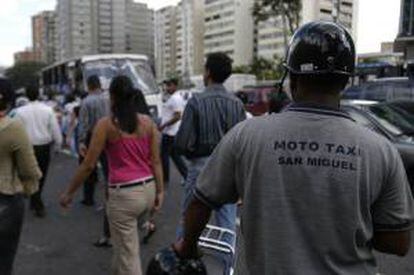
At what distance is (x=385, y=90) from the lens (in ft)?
47.1

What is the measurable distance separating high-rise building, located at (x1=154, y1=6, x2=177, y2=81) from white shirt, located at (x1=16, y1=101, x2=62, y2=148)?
159m

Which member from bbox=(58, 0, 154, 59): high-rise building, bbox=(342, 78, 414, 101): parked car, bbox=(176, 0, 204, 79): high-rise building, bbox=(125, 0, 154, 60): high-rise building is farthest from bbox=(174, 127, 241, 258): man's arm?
bbox=(176, 0, 204, 79): high-rise building

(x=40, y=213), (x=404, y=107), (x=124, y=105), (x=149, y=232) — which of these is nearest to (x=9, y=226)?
(x=124, y=105)

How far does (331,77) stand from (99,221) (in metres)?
6.27

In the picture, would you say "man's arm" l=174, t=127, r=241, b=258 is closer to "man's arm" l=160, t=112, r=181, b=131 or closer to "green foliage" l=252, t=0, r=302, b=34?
"man's arm" l=160, t=112, r=181, b=131

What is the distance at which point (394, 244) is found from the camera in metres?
2.00

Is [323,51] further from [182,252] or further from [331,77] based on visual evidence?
[182,252]

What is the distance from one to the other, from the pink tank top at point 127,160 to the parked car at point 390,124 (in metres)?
4.24

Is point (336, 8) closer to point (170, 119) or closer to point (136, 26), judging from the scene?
point (170, 119)

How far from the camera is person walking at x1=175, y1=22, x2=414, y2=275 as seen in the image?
1901 mm

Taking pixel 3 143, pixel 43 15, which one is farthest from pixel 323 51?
pixel 43 15

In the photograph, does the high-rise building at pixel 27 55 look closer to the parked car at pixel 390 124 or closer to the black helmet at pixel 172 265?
the parked car at pixel 390 124

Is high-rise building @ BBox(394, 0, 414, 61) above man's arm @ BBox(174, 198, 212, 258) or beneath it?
above

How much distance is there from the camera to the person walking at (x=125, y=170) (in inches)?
176
